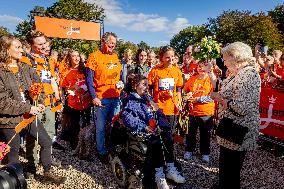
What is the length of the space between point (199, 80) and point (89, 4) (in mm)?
29601

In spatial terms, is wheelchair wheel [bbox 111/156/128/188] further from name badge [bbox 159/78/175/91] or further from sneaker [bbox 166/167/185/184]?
name badge [bbox 159/78/175/91]

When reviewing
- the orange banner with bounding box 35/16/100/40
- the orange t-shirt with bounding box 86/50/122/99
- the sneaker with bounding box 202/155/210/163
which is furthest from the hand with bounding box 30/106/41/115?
the orange banner with bounding box 35/16/100/40

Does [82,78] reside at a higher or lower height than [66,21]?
lower

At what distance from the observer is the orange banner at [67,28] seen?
17938mm

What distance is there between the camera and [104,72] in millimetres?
5285

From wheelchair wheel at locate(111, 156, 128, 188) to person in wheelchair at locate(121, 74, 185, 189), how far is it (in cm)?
42

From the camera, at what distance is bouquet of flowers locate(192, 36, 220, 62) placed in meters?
4.36

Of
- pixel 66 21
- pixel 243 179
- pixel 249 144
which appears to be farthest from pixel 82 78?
pixel 66 21

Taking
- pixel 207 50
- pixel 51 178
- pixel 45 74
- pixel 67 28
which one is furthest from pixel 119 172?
pixel 67 28

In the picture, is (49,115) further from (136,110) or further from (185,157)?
(185,157)

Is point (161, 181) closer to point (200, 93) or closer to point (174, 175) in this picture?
point (174, 175)

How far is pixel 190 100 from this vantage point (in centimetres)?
569

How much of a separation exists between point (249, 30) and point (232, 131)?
38.4m

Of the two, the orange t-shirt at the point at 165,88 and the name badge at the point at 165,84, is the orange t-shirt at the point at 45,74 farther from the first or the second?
the name badge at the point at 165,84
